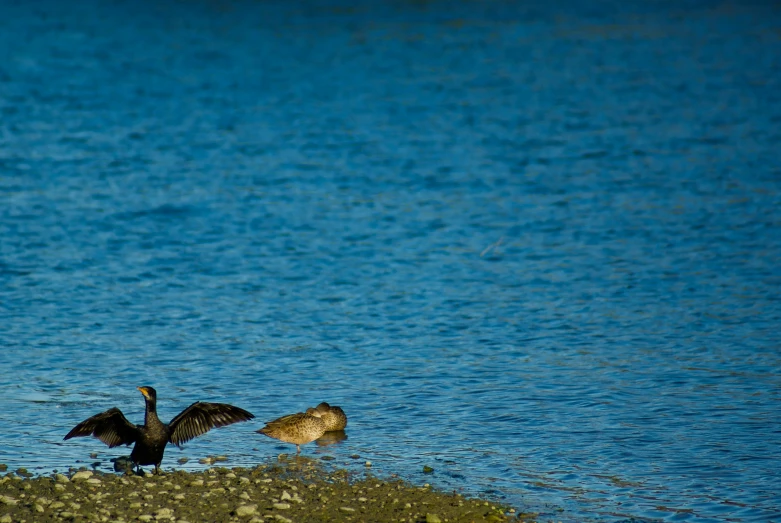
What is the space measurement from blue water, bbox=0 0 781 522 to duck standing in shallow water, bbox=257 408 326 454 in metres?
0.26

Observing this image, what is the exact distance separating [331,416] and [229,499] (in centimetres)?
252

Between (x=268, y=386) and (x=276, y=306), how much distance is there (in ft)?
13.6

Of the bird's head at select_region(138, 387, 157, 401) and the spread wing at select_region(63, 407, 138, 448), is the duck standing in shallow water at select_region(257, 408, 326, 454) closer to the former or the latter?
the bird's head at select_region(138, 387, 157, 401)

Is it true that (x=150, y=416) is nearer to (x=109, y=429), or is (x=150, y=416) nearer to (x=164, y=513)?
(x=109, y=429)

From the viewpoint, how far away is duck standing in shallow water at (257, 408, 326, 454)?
11711 millimetres

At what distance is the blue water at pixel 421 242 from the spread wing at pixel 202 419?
0.31 m

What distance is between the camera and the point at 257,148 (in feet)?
96.7

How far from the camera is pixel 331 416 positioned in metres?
12.2

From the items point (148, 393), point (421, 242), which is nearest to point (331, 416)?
point (148, 393)

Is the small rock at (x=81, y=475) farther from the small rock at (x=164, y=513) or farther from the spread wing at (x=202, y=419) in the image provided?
the small rock at (x=164, y=513)

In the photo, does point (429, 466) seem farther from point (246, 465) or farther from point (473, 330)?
point (473, 330)

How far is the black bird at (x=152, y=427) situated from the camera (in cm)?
1080

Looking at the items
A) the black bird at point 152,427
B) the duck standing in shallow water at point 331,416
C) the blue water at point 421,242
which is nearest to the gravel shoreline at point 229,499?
the black bird at point 152,427

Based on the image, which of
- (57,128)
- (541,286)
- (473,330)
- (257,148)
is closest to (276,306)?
(473,330)
